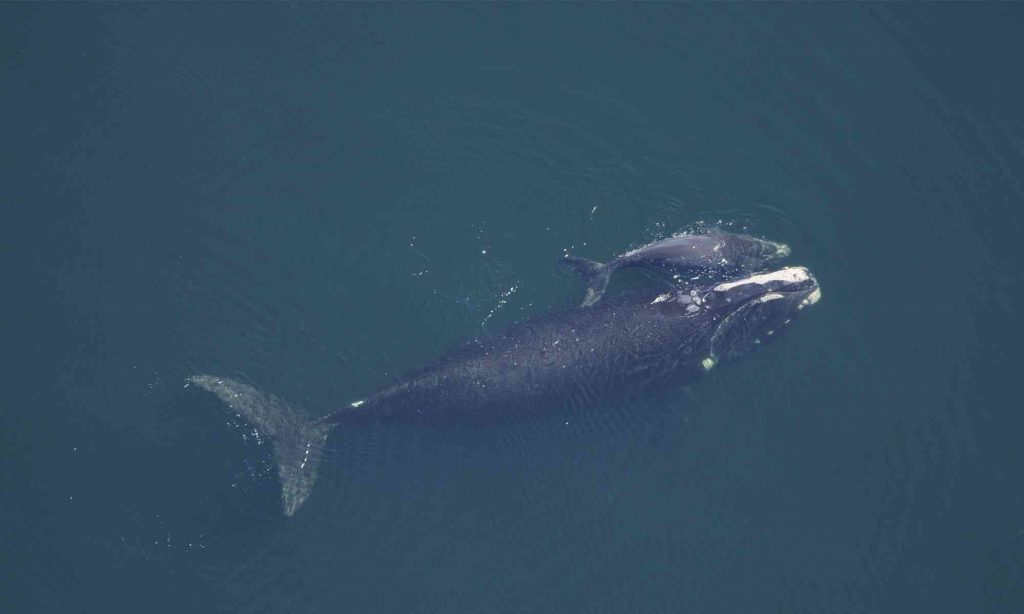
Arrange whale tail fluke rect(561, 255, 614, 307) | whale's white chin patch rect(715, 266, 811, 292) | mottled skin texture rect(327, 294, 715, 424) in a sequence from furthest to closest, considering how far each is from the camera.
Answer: whale tail fluke rect(561, 255, 614, 307)
whale's white chin patch rect(715, 266, 811, 292)
mottled skin texture rect(327, 294, 715, 424)

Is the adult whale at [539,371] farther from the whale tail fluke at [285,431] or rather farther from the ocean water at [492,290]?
the ocean water at [492,290]

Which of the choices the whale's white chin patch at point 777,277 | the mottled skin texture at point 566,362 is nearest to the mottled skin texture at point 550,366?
the mottled skin texture at point 566,362

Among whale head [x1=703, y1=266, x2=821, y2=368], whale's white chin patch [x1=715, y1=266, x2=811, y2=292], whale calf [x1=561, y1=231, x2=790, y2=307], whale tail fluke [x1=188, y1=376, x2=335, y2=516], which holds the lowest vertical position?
whale tail fluke [x1=188, y1=376, x2=335, y2=516]

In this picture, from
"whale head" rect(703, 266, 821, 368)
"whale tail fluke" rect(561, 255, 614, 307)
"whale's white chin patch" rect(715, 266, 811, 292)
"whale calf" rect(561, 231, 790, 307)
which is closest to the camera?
"whale head" rect(703, 266, 821, 368)

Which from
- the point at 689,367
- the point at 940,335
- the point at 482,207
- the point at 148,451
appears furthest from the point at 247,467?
the point at 940,335

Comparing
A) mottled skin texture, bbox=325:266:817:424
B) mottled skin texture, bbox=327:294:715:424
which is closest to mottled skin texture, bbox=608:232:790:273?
mottled skin texture, bbox=325:266:817:424

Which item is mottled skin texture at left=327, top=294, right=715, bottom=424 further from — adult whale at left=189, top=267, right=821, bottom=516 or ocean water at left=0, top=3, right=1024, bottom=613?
ocean water at left=0, top=3, right=1024, bottom=613

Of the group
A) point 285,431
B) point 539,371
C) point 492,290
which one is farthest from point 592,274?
point 285,431
